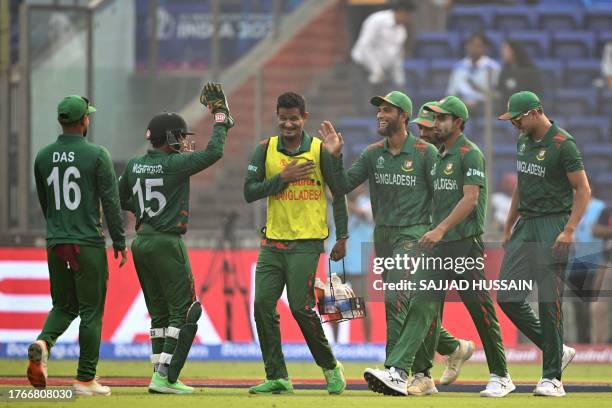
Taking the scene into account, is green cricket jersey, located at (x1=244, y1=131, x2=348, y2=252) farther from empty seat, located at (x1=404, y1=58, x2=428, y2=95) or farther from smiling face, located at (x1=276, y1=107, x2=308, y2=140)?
empty seat, located at (x1=404, y1=58, x2=428, y2=95)

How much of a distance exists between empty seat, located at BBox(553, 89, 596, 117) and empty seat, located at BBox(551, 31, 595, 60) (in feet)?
6.18

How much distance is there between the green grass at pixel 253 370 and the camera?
1457 cm

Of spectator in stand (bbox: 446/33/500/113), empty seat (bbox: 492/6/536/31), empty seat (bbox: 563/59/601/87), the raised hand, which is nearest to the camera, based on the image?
the raised hand

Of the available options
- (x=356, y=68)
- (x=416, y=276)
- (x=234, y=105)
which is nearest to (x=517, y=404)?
(x=416, y=276)

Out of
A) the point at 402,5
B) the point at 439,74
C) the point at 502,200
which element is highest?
the point at 402,5

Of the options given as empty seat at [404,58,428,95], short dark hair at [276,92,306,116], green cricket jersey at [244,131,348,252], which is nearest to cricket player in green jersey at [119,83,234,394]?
green cricket jersey at [244,131,348,252]

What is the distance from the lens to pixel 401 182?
38.1 feet

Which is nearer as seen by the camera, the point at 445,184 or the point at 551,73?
the point at 445,184

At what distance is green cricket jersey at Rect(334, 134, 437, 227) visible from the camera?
11586mm

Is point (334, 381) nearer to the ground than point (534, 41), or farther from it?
nearer to the ground

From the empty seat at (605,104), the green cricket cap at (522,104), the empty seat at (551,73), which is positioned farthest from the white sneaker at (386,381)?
the empty seat at (605,104)

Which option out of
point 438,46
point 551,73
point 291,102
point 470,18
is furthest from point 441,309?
point 470,18

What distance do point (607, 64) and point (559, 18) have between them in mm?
1820

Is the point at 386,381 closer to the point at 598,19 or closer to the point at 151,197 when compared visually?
the point at 151,197
